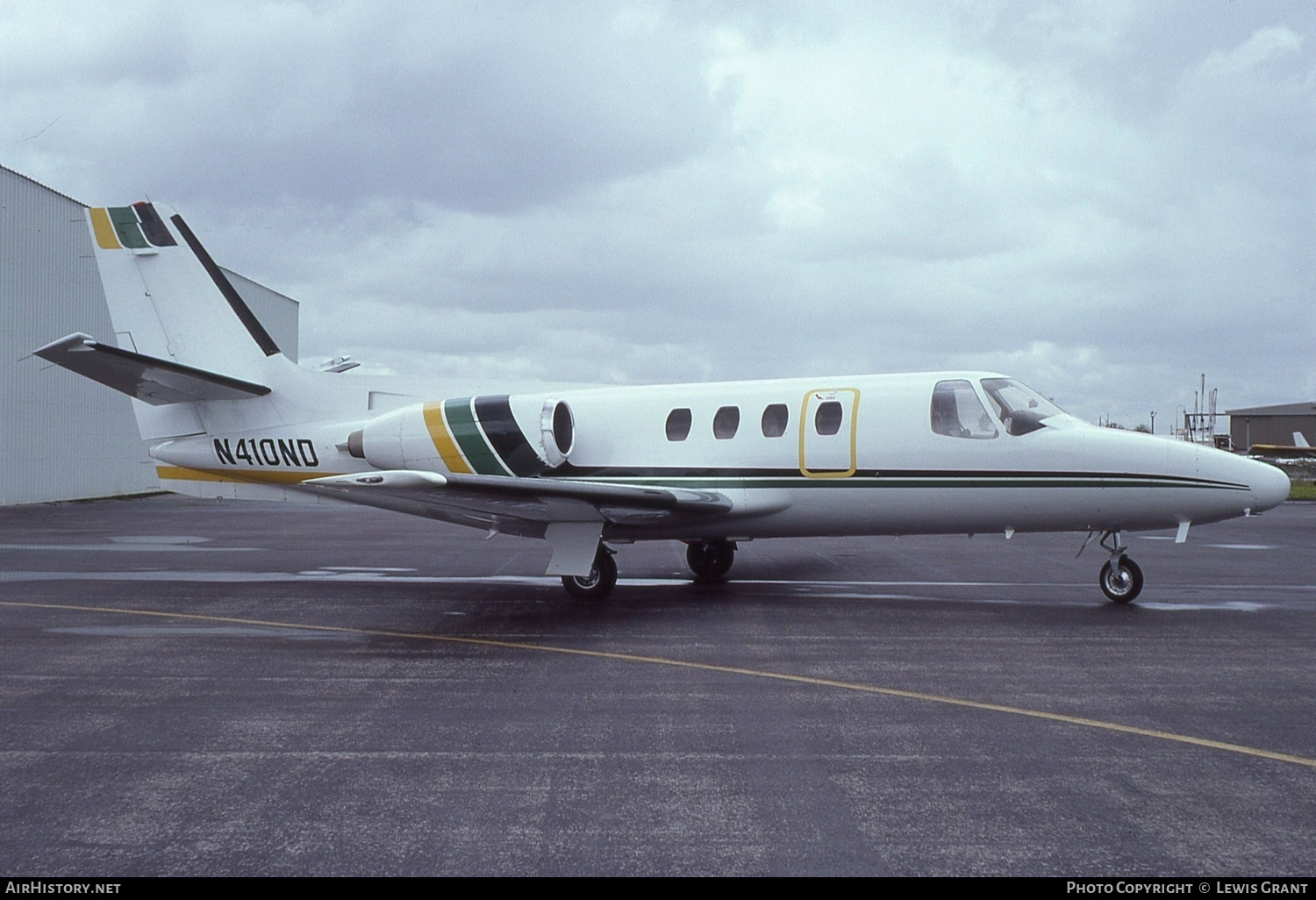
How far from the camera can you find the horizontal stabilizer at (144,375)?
39.7 feet

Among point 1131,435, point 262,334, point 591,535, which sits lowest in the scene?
point 591,535

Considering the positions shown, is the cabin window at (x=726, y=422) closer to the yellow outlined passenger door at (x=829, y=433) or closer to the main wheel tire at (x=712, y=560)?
the yellow outlined passenger door at (x=829, y=433)

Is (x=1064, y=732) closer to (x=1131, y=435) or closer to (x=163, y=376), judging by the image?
(x=1131, y=435)

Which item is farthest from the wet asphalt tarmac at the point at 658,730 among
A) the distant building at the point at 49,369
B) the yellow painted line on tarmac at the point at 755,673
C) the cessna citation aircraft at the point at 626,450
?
the distant building at the point at 49,369

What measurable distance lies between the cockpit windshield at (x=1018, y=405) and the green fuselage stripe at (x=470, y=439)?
21.3 ft

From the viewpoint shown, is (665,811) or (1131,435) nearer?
(665,811)

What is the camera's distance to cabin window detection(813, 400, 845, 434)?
12.7m

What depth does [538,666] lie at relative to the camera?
8.74m

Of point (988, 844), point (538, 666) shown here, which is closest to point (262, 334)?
point (538, 666)

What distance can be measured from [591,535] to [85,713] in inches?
246

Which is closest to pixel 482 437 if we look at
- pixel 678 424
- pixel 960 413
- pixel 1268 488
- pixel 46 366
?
pixel 678 424

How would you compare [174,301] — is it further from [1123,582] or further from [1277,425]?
[1277,425]

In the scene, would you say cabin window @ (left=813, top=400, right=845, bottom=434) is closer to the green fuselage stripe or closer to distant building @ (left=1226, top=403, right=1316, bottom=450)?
the green fuselage stripe

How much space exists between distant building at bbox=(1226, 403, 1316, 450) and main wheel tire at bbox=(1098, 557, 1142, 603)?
104 m
